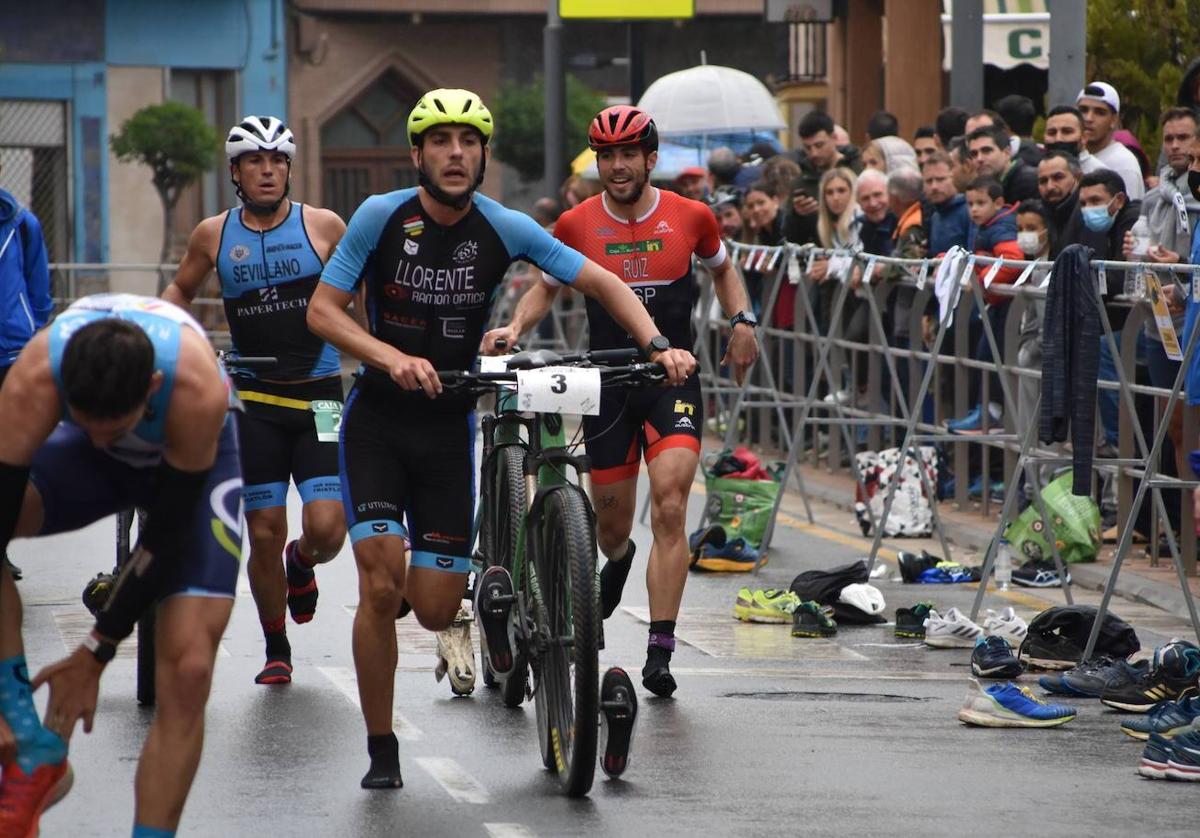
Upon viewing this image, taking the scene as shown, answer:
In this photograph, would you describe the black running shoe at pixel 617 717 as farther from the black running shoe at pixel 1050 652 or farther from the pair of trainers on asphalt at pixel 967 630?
the pair of trainers on asphalt at pixel 967 630

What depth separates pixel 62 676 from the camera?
591cm

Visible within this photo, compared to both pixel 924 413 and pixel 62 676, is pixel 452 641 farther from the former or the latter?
pixel 924 413

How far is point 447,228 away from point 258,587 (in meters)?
2.28

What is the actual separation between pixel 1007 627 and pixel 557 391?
3.60m

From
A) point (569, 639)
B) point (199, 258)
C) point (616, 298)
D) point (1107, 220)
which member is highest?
point (1107, 220)

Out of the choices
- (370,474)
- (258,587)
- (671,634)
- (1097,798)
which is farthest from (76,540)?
(1097,798)

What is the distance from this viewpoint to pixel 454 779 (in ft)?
24.8

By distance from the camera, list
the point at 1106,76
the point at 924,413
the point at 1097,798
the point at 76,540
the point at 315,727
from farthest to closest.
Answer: the point at 1106,76 → the point at 924,413 → the point at 76,540 → the point at 315,727 → the point at 1097,798

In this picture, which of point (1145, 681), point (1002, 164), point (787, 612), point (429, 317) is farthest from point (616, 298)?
point (1002, 164)

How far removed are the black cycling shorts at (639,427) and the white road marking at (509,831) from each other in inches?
99.6

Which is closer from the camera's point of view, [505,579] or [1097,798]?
[1097,798]

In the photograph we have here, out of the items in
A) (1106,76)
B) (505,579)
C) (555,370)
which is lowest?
(505,579)

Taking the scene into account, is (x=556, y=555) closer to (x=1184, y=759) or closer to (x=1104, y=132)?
(x=1184, y=759)

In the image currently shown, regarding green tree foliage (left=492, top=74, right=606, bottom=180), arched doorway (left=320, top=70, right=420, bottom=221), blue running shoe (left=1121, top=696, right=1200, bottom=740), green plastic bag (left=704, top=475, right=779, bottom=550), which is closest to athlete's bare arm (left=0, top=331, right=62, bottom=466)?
blue running shoe (left=1121, top=696, right=1200, bottom=740)
